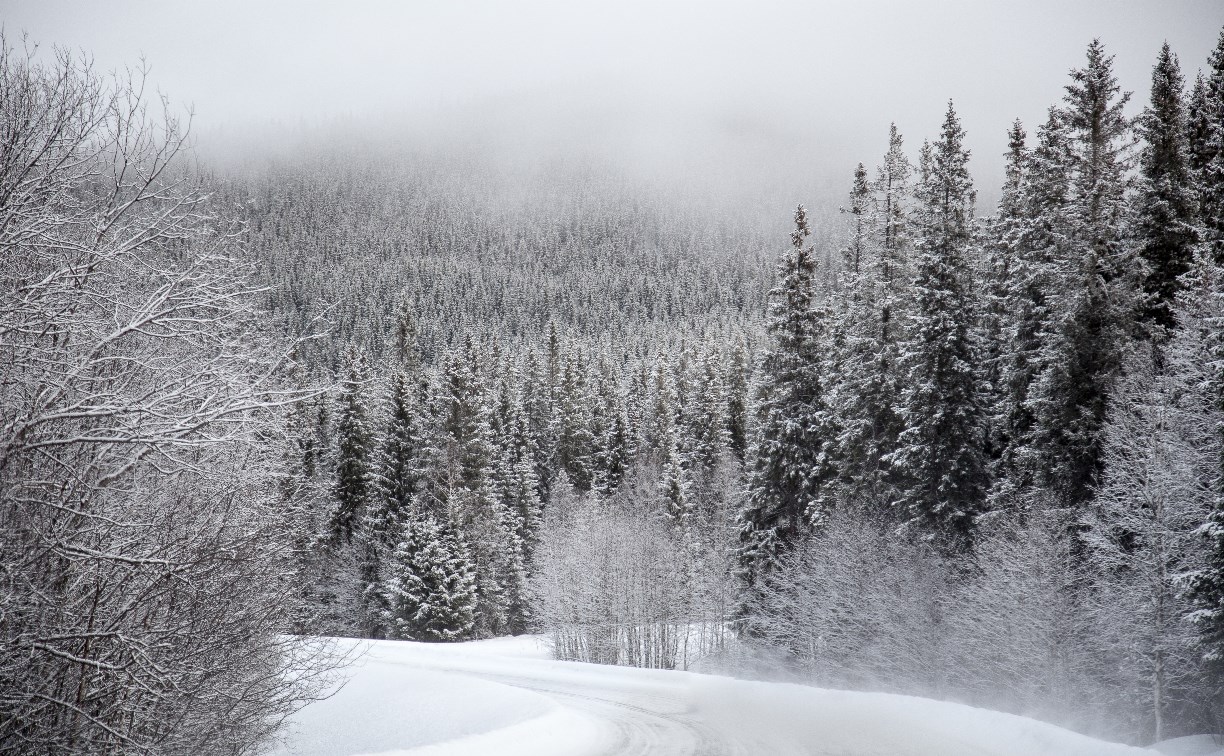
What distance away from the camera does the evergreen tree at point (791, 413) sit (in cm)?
2900

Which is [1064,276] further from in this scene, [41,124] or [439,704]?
[41,124]

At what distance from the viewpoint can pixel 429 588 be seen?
38.6 metres

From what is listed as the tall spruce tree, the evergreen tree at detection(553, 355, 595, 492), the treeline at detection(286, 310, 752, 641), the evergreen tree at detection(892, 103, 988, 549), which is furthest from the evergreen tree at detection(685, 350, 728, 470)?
the tall spruce tree

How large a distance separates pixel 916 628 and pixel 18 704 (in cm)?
2440

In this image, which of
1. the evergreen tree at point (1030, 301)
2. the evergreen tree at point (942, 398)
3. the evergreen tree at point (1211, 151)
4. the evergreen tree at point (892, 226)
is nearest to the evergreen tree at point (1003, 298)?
the evergreen tree at point (1030, 301)

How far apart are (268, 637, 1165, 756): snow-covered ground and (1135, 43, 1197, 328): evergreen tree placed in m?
15.0

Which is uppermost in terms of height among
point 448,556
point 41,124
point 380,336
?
point 380,336

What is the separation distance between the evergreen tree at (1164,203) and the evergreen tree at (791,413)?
10.4 m

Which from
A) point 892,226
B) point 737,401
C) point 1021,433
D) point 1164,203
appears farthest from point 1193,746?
point 737,401

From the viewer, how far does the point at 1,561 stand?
5.61 m

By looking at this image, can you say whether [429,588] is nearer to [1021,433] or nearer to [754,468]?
[754,468]

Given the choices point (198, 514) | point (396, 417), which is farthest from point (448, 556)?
point (198, 514)

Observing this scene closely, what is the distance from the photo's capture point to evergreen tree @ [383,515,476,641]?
3803 cm

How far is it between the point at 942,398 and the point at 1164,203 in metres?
8.32
